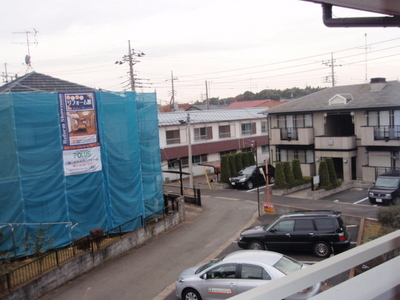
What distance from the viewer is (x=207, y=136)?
32.6 metres

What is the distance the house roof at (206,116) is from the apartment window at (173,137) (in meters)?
0.72

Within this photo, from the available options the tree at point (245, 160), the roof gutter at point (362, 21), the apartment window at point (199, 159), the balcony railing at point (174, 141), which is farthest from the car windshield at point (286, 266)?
the apartment window at point (199, 159)

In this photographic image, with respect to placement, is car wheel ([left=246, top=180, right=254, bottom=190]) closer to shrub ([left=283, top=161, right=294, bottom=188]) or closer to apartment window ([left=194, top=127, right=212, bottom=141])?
shrub ([left=283, top=161, right=294, bottom=188])

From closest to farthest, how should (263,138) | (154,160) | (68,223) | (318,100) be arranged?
1. (68,223)
2. (154,160)
3. (318,100)
4. (263,138)

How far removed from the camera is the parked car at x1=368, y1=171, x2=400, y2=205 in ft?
56.0

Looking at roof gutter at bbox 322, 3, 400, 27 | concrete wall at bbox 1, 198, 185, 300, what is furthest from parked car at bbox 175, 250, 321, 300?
roof gutter at bbox 322, 3, 400, 27

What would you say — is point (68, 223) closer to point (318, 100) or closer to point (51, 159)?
point (51, 159)

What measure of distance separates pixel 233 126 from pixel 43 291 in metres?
25.9

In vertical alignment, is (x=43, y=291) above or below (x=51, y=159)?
below

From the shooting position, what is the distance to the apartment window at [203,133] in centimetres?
3191

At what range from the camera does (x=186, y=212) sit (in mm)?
18344

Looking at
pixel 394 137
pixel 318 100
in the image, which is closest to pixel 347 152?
pixel 394 137

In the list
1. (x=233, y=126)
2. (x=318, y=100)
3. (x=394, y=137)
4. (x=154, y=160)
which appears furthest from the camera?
(x=233, y=126)

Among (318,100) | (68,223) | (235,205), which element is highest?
(318,100)
